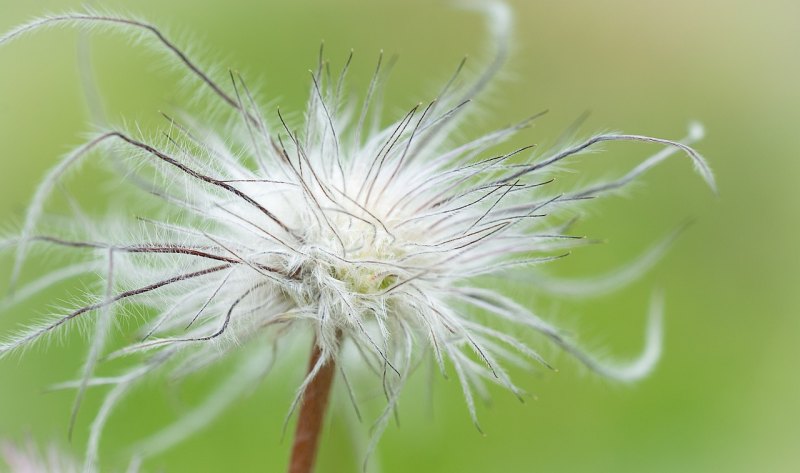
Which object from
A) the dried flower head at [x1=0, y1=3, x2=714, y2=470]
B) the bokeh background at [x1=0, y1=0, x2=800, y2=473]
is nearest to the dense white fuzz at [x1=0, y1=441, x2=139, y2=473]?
the dried flower head at [x1=0, y1=3, x2=714, y2=470]

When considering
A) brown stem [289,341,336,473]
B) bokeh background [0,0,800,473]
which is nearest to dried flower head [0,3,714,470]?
brown stem [289,341,336,473]

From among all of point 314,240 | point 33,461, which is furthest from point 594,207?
point 33,461

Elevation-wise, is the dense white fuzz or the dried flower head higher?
the dried flower head

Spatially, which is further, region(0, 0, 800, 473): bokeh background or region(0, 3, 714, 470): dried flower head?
region(0, 0, 800, 473): bokeh background

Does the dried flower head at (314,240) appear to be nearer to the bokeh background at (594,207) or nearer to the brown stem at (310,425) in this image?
the brown stem at (310,425)

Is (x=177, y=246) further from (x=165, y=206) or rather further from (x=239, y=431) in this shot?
(x=239, y=431)

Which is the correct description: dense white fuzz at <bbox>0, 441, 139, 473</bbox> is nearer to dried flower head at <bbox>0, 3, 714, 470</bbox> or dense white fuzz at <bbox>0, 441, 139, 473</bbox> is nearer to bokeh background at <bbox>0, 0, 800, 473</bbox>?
dried flower head at <bbox>0, 3, 714, 470</bbox>

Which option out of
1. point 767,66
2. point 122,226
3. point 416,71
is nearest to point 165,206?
point 122,226

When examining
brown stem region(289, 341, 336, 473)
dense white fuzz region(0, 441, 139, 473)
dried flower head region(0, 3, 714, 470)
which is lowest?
dense white fuzz region(0, 441, 139, 473)
